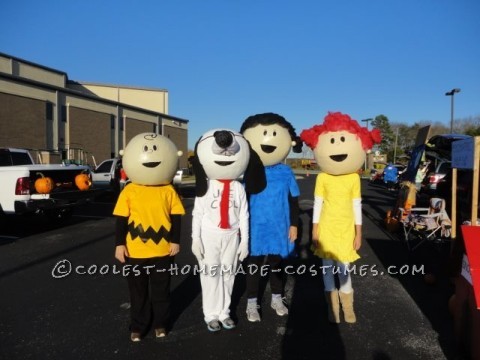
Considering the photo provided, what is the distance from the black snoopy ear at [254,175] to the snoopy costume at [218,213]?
0.16 feet

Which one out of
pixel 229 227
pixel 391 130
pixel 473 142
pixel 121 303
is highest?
pixel 391 130

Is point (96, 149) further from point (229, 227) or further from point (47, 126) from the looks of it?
point (229, 227)

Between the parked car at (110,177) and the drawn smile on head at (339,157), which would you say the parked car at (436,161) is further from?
the parked car at (110,177)

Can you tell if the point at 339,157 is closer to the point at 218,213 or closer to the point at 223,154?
the point at 223,154

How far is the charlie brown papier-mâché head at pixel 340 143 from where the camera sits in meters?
3.48

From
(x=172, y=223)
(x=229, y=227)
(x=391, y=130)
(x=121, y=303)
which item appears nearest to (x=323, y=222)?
(x=229, y=227)

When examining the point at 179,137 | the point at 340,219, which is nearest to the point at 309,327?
the point at 340,219

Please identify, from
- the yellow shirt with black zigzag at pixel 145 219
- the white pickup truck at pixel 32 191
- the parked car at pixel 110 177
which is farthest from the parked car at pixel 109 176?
the yellow shirt with black zigzag at pixel 145 219

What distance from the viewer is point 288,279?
497 cm

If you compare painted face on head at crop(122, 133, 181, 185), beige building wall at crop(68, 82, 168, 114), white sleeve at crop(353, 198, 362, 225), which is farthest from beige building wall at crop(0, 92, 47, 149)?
white sleeve at crop(353, 198, 362, 225)

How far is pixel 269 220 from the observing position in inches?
140

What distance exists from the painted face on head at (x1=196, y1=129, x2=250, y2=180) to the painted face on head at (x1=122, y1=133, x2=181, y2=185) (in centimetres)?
29

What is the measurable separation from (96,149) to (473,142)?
1079 inches

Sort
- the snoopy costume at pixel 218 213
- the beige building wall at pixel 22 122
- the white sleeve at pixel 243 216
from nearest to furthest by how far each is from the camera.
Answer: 1. the snoopy costume at pixel 218 213
2. the white sleeve at pixel 243 216
3. the beige building wall at pixel 22 122
